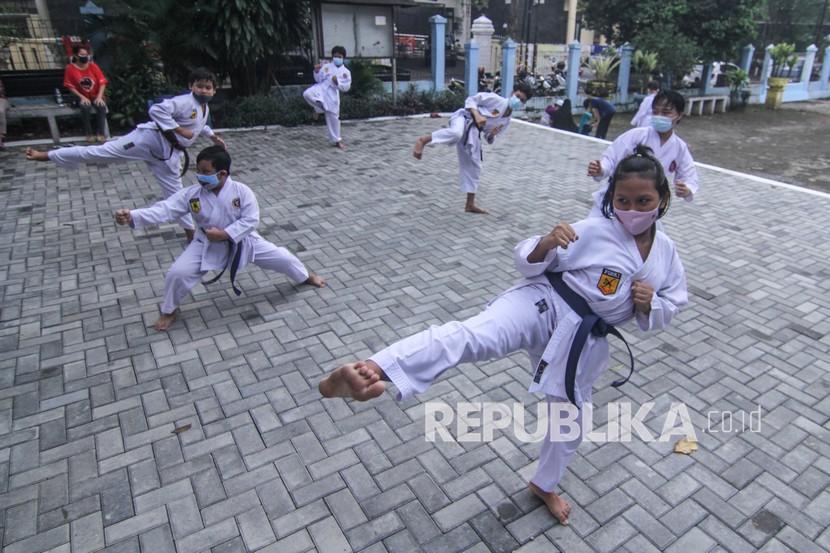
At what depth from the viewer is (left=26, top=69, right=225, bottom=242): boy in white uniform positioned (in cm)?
538

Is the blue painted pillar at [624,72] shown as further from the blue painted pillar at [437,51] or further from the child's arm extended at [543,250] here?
the child's arm extended at [543,250]

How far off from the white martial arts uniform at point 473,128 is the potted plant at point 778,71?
20001mm

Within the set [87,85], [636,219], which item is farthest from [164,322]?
[87,85]

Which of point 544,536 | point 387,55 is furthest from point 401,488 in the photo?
point 387,55

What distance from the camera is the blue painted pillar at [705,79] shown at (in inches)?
774

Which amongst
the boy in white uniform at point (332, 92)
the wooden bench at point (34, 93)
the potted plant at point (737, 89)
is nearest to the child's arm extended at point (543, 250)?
the boy in white uniform at point (332, 92)

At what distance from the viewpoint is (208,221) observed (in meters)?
4.36

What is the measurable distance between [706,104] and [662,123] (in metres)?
17.7

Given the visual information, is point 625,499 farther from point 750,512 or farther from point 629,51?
point 629,51

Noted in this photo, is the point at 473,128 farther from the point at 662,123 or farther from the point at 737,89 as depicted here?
the point at 737,89

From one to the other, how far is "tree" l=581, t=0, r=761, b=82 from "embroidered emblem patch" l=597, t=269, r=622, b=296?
17928mm

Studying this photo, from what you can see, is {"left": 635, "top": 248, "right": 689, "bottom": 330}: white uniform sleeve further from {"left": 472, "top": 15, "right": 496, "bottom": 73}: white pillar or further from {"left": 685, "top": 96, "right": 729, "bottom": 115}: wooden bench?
{"left": 472, "top": 15, "right": 496, "bottom": 73}: white pillar

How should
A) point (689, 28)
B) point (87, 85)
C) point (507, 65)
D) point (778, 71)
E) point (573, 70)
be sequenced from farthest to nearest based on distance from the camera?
1. point (778, 71)
2. point (689, 28)
3. point (573, 70)
4. point (507, 65)
5. point (87, 85)

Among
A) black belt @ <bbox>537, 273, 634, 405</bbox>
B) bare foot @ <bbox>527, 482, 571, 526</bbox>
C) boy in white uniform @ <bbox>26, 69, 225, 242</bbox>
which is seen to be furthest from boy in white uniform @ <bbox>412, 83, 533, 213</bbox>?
bare foot @ <bbox>527, 482, 571, 526</bbox>
